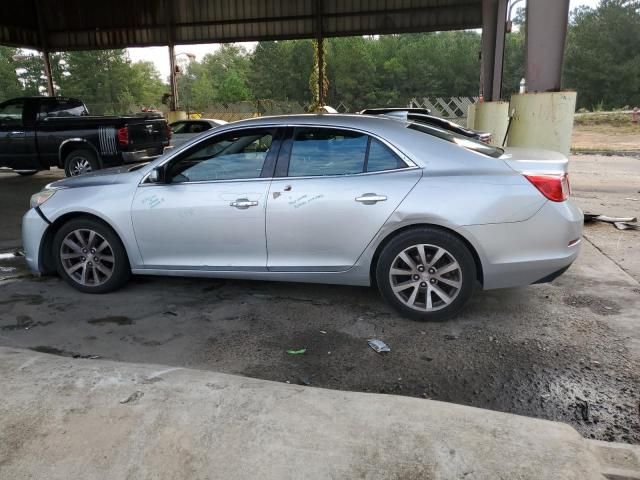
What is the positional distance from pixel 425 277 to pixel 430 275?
0.14 ft

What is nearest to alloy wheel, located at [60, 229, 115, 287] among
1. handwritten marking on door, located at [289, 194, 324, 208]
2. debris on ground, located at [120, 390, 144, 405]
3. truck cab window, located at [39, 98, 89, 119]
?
handwritten marking on door, located at [289, 194, 324, 208]

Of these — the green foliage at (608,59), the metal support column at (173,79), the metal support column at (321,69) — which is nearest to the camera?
the metal support column at (321,69)

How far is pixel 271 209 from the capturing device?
174 inches

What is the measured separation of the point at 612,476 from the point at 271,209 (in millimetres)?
2964

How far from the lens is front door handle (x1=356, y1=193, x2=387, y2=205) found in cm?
417

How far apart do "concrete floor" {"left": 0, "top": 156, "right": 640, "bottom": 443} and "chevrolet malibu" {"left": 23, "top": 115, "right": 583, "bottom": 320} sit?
0.32 meters

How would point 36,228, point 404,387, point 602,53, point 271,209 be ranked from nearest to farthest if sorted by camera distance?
point 404,387 → point 271,209 → point 36,228 → point 602,53

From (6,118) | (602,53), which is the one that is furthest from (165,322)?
(602,53)

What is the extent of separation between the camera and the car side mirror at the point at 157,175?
4.71 m

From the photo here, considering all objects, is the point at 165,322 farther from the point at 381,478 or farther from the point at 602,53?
the point at 602,53

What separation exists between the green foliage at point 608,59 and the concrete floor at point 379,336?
54.9 metres

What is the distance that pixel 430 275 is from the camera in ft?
13.8

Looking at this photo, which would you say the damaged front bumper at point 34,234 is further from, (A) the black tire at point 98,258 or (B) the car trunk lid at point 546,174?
(B) the car trunk lid at point 546,174

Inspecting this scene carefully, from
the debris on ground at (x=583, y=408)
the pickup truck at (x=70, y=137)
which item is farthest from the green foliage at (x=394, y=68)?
the debris on ground at (x=583, y=408)
